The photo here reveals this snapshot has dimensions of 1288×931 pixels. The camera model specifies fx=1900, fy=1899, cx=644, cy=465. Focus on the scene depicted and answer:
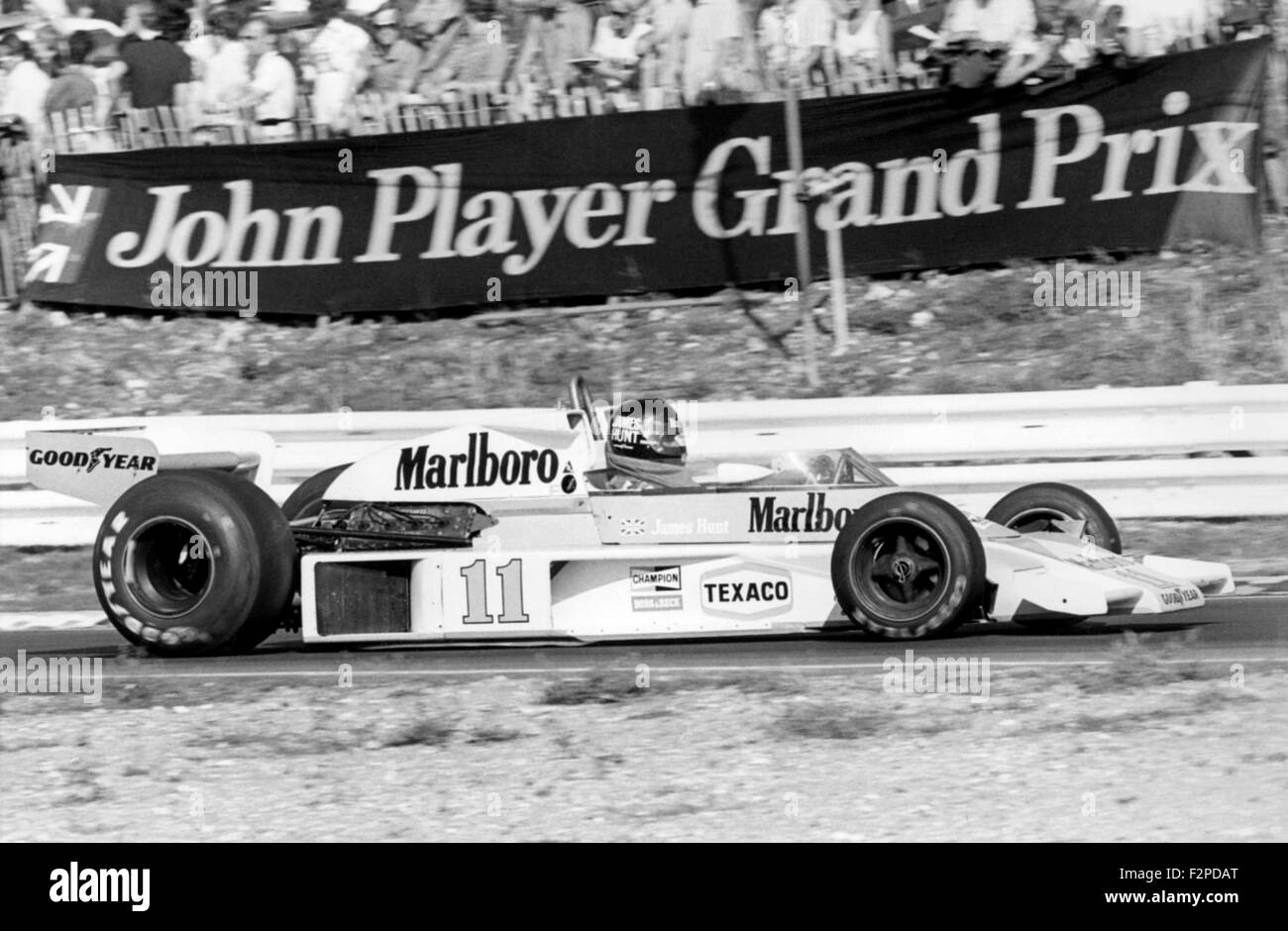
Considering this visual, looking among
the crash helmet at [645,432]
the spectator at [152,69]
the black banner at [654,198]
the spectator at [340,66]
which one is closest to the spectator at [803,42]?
the black banner at [654,198]

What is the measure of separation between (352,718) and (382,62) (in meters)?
8.31

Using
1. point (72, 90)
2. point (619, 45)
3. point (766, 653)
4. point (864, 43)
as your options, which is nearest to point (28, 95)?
point (72, 90)

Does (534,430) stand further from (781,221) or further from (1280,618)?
(781,221)

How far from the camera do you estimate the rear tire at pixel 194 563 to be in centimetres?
811

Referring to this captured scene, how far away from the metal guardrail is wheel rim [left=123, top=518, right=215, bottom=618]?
8.48 feet

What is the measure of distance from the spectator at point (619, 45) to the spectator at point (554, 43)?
12cm

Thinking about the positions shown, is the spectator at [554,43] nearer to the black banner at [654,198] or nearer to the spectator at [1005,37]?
the black banner at [654,198]

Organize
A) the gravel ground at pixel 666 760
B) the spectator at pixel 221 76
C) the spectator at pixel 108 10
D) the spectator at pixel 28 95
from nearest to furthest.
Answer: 1. the gravel ground at pixel 666 760
2. the spectator at pixel 221 76
3. the spectator at pixel 28 95
4. the spectator at pixel 108 10

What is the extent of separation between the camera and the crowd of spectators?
13008 mm

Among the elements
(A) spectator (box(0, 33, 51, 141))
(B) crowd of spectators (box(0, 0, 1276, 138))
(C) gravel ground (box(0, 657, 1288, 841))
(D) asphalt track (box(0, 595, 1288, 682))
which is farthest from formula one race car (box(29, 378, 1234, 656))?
(A) spectator (box(0, 33, 51, 141))

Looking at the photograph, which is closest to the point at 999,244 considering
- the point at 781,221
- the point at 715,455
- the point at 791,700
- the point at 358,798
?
the point at 781,221

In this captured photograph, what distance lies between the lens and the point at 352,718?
6984 mm

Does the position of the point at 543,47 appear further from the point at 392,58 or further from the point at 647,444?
the point at 647,444

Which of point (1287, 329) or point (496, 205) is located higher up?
point (496, 205)
